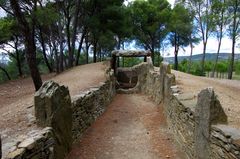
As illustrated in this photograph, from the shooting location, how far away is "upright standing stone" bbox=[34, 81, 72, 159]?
6.46 metres

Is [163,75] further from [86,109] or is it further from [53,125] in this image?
[53,125]

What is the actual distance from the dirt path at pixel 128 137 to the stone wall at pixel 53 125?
50cm

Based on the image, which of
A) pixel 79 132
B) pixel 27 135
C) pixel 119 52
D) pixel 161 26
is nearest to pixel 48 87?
pixel 27 135

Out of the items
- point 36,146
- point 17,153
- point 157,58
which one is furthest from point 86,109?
point 157,58

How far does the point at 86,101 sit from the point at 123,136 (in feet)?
5.53

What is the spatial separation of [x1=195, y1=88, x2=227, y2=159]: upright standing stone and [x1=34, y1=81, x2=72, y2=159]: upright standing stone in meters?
2.99

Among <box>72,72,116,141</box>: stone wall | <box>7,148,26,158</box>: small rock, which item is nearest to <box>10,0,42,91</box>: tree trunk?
<box>72,72,116,141</box>: stone wall

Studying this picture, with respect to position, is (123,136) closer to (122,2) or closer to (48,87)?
(48,87)

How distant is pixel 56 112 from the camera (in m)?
6.73

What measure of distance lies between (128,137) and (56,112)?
3.62m

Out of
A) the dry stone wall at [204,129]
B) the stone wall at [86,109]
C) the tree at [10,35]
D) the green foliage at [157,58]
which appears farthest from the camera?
the green foliage at [157,58]

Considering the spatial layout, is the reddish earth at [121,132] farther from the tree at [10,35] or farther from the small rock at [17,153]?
the tree at [10,35]

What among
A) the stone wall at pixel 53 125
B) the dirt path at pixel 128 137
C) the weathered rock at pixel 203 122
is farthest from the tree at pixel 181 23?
the weathered rock at pixel 203 122

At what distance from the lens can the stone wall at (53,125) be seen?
520 cm
